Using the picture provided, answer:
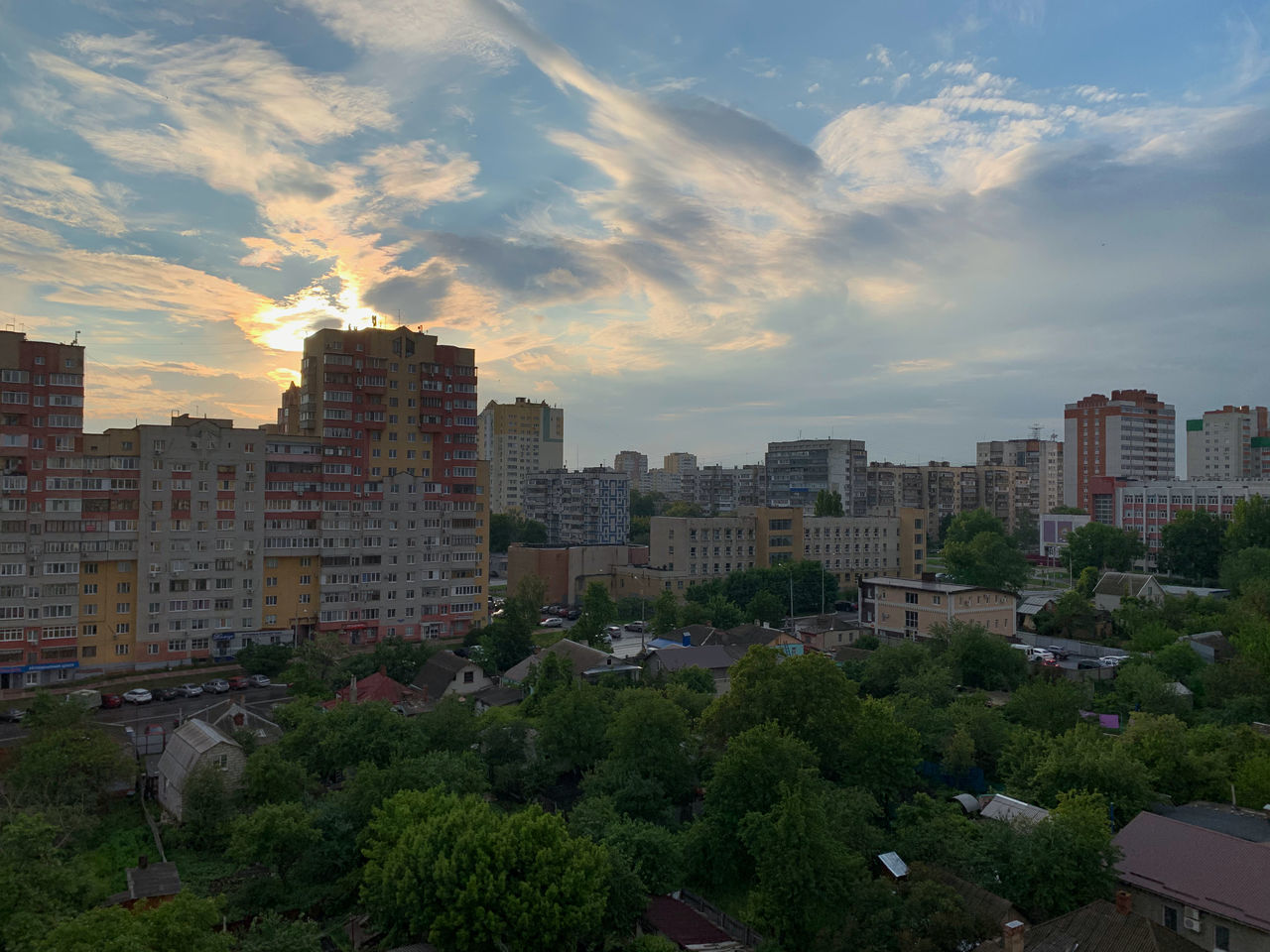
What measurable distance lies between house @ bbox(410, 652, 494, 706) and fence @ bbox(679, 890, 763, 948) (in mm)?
17562

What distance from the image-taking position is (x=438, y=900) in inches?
653

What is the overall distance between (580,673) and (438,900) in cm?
1908

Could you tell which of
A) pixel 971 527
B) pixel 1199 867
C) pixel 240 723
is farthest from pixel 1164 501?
pixel 240 723

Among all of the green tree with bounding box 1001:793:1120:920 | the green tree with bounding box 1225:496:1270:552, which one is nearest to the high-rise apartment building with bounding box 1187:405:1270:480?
the green tree with bounding box 1225:496:1270:552

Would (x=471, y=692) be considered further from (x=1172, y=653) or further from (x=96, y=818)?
(x=1172, y=653)

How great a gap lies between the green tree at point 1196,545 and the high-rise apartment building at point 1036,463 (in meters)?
43.2

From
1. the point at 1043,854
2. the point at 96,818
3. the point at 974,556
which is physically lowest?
the point at 96,818

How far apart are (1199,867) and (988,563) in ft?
143

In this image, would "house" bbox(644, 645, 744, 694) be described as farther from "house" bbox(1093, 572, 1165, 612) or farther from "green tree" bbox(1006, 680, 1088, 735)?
"house" bbox(1093, 572, 1165, 612)

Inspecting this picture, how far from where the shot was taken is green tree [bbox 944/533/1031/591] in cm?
5922

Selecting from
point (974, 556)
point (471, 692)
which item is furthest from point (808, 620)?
point (471, 692)

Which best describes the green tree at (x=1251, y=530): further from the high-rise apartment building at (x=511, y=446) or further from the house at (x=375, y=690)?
the high-rise apartment building at (x=511, y=446)

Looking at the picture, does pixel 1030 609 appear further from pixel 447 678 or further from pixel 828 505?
pixel 447 678

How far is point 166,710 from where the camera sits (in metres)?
35.1
